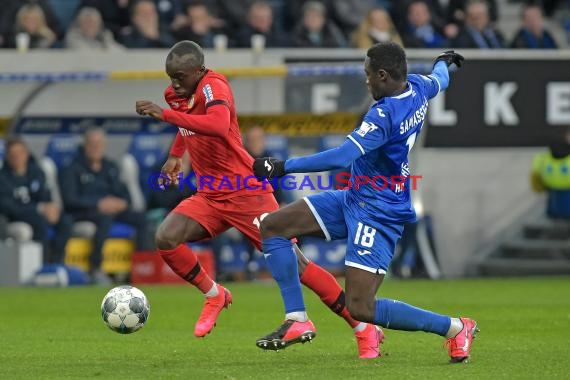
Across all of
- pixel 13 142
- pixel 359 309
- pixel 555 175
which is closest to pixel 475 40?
pixel 555 175

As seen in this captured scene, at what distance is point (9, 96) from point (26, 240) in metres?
2.20

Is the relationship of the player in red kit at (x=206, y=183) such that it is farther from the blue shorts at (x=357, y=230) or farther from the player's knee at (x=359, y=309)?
the player's knee at (x=359, y=309)

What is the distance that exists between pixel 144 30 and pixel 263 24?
5.34 feet

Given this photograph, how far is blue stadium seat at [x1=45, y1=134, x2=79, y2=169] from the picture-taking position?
17.7 m

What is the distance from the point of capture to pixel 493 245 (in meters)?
19.2

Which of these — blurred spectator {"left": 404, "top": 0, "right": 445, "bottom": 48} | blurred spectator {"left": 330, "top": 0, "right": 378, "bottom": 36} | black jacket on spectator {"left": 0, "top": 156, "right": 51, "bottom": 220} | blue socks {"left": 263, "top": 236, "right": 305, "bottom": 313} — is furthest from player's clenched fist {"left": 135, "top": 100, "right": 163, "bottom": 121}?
blurred spectator {"left": 330, "top": 0, "right": 378, "bottom": 36}

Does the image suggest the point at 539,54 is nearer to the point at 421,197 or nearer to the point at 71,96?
the point at 421,197

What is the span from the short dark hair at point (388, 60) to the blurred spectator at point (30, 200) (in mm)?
8814

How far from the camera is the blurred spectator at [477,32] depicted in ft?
63.0

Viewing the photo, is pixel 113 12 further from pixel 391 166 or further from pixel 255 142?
pixel 391 166

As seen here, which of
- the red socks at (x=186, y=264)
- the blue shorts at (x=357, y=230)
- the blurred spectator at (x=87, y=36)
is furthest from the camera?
the blurred spectator at (x=87, y=36)

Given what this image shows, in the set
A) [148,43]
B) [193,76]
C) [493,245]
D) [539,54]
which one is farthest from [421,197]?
[193,76]

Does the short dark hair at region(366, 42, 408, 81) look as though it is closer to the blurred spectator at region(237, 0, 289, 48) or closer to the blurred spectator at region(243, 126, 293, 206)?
the blurred spectator at region(243, 126, 293, 206)

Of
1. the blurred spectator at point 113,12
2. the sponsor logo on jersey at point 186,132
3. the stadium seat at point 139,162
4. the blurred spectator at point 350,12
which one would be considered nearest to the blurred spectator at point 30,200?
the stadium seat at point 139,162
